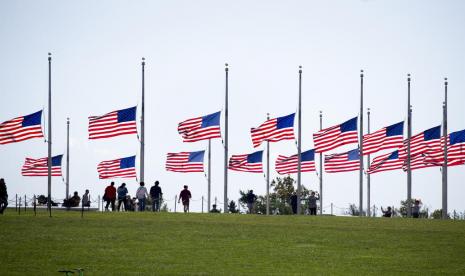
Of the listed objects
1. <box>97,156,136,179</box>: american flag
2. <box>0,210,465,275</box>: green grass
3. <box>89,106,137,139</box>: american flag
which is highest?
<box>89,106,137,139</box>: american flag

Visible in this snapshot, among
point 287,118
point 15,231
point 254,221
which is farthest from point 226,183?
point 15,231

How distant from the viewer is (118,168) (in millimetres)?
63750

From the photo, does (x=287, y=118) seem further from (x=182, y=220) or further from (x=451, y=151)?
(x=182, y=220)

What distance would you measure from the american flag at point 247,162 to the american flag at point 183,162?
5.18 m

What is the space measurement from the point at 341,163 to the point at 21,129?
20.4 meters

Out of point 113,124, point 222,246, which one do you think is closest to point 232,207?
point 113,124

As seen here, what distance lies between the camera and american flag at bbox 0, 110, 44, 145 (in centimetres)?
5772

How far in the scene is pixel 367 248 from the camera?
36.9 metres

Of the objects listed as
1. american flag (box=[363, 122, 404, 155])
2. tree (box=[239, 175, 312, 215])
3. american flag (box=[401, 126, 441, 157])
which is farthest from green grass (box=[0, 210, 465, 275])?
tree (box=[239, 175, 312, 215])

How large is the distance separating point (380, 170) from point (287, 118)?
24.2 ft

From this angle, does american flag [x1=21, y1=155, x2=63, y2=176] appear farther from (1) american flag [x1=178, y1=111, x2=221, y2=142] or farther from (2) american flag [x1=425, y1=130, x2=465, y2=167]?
(2) american flag [x1=425, y1=130, x2=465, y2=167]

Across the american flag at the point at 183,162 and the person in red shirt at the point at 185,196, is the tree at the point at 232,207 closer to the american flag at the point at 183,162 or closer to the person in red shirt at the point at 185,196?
the american flag at the point at 183,162

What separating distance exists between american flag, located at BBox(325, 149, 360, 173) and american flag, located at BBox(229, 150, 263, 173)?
14.3 ft

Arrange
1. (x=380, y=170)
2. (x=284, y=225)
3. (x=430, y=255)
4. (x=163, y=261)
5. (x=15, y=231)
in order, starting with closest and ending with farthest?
(x=163, y=261)
(x=430, y=255)
(x=15, y=231)
(x=284, y=225)
(x=380, y=170)
